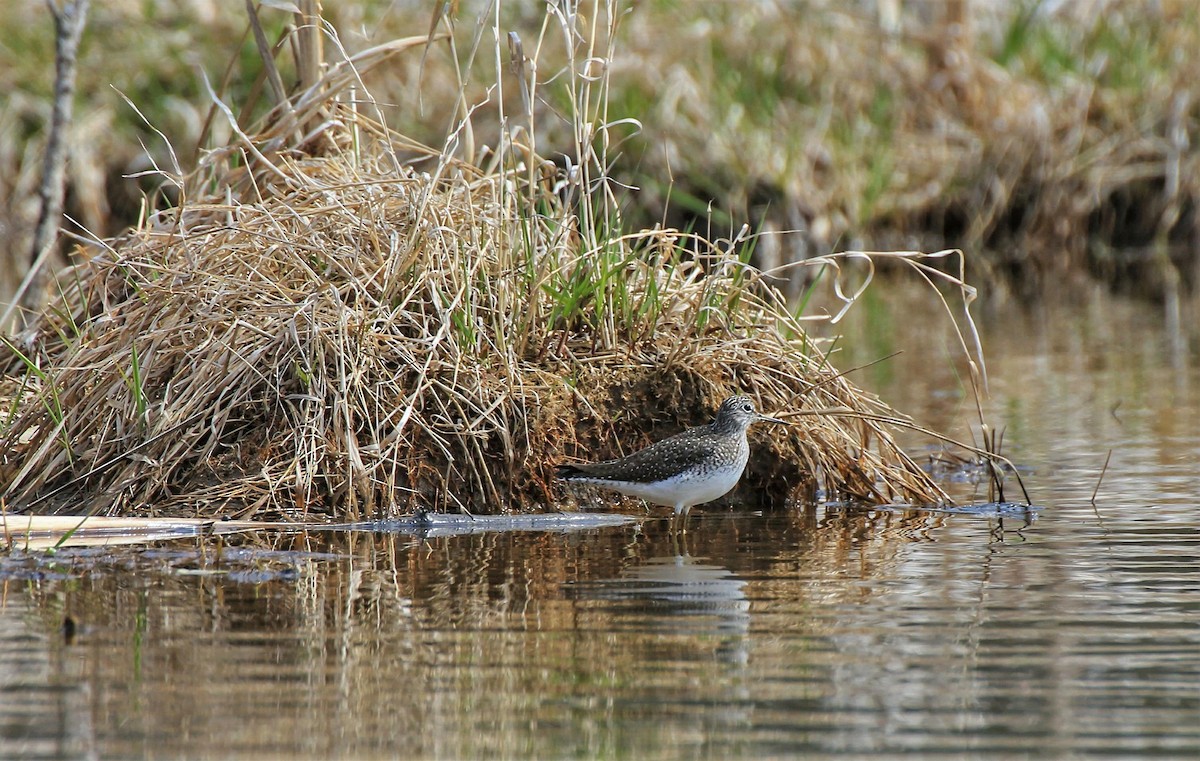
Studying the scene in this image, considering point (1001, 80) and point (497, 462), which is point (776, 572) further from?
point (1001, 80)

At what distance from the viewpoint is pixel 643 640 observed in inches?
201

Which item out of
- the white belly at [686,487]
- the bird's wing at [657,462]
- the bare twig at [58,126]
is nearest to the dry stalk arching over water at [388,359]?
the bird's wing at [657,462]

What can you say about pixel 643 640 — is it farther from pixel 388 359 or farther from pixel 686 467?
pixel 388 359

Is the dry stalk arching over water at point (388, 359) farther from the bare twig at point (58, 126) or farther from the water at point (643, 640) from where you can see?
the bare twig at point (58, 126)

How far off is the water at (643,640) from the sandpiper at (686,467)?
200 millimetres

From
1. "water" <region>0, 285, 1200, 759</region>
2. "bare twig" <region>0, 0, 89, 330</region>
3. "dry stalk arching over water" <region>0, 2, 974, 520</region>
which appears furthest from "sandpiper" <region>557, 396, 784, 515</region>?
"bare twig" <region>0, 0, 89, 330</region>

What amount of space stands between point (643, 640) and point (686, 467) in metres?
2.00

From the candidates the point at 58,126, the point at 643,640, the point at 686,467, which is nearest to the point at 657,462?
the point at 686,467

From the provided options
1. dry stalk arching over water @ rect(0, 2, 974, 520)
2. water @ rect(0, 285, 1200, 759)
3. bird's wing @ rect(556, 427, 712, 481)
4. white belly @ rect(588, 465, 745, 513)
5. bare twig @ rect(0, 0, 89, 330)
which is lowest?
water @ rect(0, 285, 1200, 759)

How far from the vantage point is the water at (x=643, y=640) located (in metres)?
4.18

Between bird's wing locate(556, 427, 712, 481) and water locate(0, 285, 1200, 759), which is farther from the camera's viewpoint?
bird's wing locate(556, 427, 712, 481)

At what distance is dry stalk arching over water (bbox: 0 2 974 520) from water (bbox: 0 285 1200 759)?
43 cm

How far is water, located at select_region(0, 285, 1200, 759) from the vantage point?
4180 mm

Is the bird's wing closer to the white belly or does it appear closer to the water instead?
the white belly
